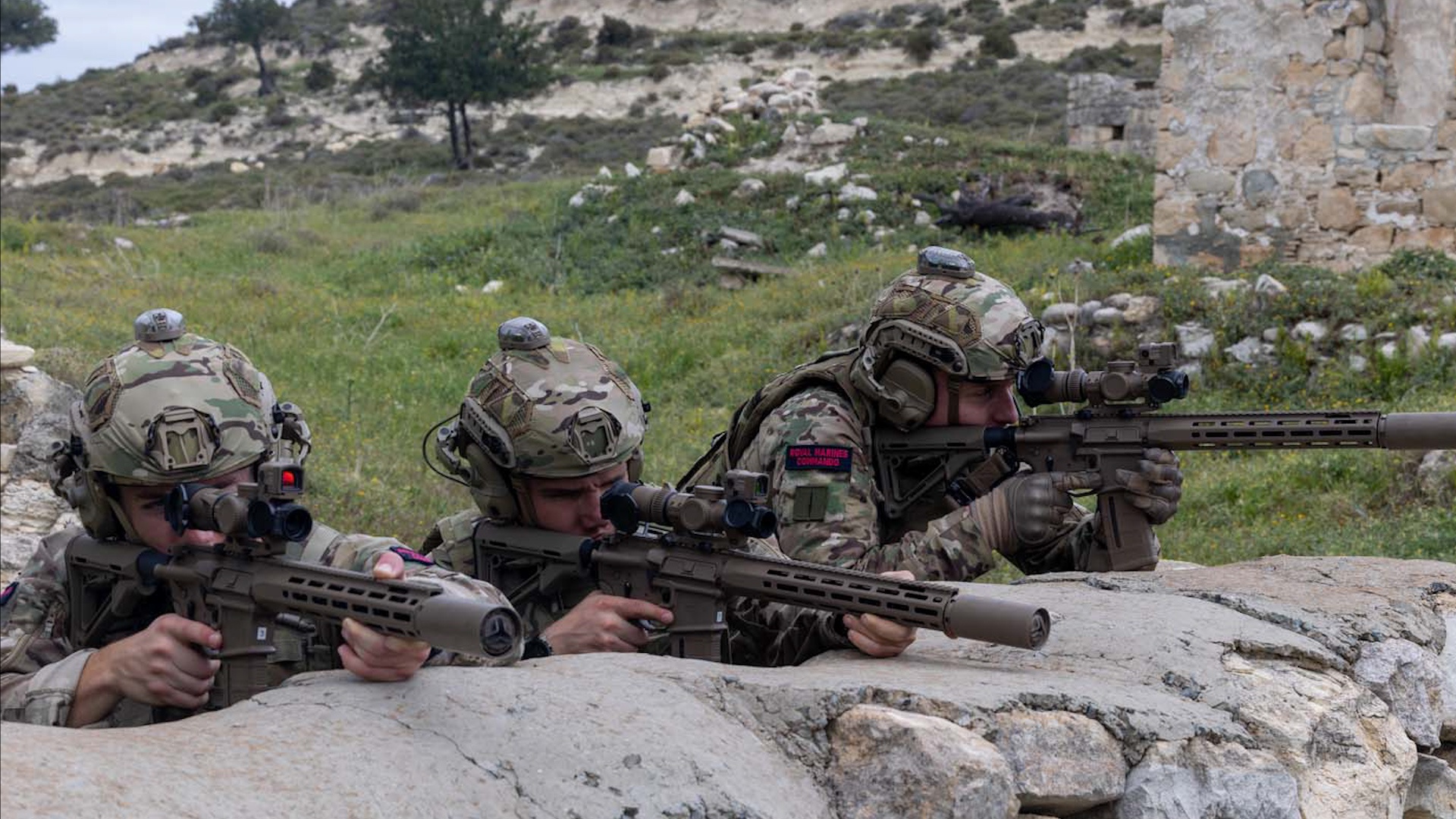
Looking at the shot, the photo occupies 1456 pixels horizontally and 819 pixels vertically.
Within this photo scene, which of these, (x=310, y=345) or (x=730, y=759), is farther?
(x=310, y=345)

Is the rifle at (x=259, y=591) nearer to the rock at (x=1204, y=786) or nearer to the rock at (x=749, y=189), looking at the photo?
the rock at (x=1204, y=786)

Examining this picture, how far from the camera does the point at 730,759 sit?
300 cm

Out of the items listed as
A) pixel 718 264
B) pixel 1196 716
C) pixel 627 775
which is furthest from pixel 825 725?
pixel 718 264

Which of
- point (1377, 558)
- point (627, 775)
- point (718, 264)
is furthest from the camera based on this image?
point (718, 264)

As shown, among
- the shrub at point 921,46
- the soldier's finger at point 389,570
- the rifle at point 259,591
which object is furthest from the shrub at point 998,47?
the soldier's finger at point 389,570

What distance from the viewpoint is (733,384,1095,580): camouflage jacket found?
14.8ft

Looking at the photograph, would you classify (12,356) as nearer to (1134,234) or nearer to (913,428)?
(913,428)

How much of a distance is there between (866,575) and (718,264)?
11.6 m

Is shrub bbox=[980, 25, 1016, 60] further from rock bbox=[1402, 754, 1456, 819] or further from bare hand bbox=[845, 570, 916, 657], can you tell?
bare hand bbox=[845, 570, 916, 657]

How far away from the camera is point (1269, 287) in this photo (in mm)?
10320

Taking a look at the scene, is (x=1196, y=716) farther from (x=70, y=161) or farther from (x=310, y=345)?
(x=70, y=161)

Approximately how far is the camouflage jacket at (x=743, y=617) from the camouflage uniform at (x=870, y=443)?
45cm

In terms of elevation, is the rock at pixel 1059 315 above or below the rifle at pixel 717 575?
below

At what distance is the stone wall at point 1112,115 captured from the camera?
21078 mm
